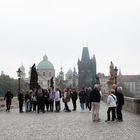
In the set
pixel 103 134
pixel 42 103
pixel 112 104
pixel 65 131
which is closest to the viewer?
pixel 103 134

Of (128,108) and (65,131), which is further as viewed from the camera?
(128,108)

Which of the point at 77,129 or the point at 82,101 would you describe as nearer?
the point at 77,129

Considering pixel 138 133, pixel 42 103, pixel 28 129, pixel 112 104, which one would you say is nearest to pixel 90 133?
pixel 138 133

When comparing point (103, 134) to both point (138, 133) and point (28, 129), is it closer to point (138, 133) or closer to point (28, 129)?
point (138, 133)

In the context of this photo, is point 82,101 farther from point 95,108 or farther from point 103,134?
point 103,134

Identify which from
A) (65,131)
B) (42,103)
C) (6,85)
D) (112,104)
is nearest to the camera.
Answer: (65,131)

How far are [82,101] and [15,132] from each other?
698 inches

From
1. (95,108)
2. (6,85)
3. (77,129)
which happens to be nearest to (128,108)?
(95,108)

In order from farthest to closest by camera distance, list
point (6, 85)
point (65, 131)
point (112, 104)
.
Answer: point (6, 85) < point (112, 104) < point (65, 131)

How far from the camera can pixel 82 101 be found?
3603cm

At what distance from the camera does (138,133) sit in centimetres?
1798

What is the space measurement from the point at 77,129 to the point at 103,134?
2.23 meters

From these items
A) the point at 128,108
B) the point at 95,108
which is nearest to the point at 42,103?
the point at 128,108

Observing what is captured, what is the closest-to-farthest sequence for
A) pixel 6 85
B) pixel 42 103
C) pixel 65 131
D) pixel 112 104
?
pixel 65 131 < pixel 112 104 < pixel 42 103 < pixel 6 85
